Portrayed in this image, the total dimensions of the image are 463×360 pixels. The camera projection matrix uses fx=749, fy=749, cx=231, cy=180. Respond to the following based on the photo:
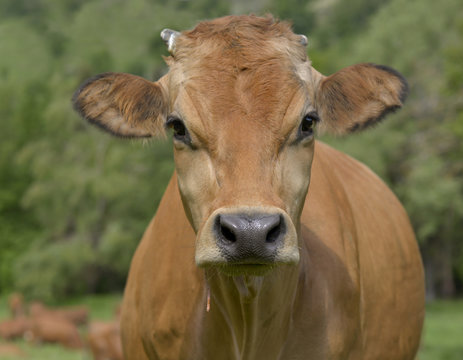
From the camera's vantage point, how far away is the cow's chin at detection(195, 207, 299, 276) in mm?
2947

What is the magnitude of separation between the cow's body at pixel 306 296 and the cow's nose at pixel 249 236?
0.63 metres

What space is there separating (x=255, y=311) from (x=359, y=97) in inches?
48.2

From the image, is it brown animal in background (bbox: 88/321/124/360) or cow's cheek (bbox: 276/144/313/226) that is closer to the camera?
cow's cheek (bbox: 276/144/313/226)

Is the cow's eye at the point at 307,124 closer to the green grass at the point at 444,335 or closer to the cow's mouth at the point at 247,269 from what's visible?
the cow's mouth at the point at 247,269

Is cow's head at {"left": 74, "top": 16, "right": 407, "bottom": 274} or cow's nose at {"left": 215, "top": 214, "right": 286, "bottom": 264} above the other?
cow's head at {"left": 74, "top": 16, "right": 407, "bottom": 274}

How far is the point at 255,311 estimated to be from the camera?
3607 millimetres

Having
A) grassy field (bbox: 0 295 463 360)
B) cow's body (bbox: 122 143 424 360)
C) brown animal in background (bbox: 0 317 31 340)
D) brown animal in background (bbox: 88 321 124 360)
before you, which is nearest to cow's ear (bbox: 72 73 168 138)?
cow's body (bbox: 122 143 424 360)

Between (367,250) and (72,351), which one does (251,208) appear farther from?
(72,351)

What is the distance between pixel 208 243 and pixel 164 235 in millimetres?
1331

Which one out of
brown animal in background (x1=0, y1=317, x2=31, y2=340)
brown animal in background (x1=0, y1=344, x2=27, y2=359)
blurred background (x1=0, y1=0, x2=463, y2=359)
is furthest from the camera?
blurred background (x1=0, y1=0, x2=463, y2=359)

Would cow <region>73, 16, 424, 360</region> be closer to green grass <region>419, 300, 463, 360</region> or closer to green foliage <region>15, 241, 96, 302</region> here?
green grass <region>419, 300, 463, 360</region>

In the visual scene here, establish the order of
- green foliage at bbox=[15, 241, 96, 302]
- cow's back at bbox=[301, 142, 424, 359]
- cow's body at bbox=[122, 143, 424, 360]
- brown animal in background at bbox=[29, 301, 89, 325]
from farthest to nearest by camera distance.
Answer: green foliage at bbox=[15, 241, 96, 302] → brown animal in background at bbox=[29, 301, 89, 325] → cow's back at bbox=[301, 142, 424, 359] → cow's body at bbox=[122, 143, 424, 360]

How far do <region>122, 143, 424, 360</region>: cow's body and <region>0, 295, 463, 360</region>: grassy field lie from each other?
1150 centimetres

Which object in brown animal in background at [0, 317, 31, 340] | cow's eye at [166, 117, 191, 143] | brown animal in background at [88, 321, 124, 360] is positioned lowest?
brown animal in background at [0, 317, 31, 340]
